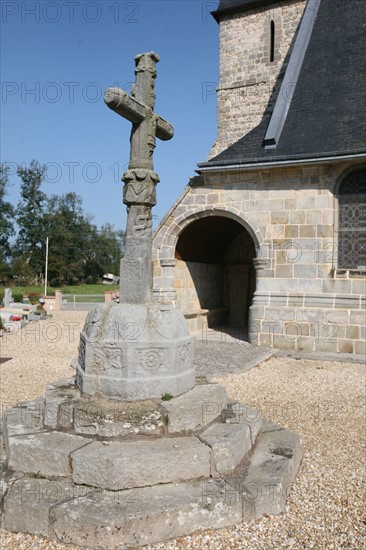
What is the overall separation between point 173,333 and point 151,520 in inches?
52.0

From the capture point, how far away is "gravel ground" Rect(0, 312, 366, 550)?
104 inches

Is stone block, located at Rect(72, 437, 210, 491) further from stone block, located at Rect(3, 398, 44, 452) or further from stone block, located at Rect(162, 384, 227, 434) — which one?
stone block, located at Rect(3, 398, 44, 452)

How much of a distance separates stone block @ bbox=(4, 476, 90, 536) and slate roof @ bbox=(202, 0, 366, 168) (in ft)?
25.3

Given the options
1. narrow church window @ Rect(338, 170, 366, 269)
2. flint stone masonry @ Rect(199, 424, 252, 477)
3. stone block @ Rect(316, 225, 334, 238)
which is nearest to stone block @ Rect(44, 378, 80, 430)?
flint stone masonry @ Rect(199, 424, 252, 477)

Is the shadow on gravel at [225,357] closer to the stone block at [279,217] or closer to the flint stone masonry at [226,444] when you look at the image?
the stone block at [279,217]

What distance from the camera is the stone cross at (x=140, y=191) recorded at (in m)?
3.67

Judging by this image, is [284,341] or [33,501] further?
[284,341]

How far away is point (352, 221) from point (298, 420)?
17.6 feet

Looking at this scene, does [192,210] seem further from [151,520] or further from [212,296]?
[151,520]

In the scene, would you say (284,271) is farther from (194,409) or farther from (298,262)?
(194,409)

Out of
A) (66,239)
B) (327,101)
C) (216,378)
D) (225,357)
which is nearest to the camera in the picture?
(216,378)

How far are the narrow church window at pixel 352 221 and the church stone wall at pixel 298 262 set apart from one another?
0.62 ft

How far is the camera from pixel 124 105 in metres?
3.50

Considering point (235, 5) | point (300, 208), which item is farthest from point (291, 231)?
point (235, 5)
